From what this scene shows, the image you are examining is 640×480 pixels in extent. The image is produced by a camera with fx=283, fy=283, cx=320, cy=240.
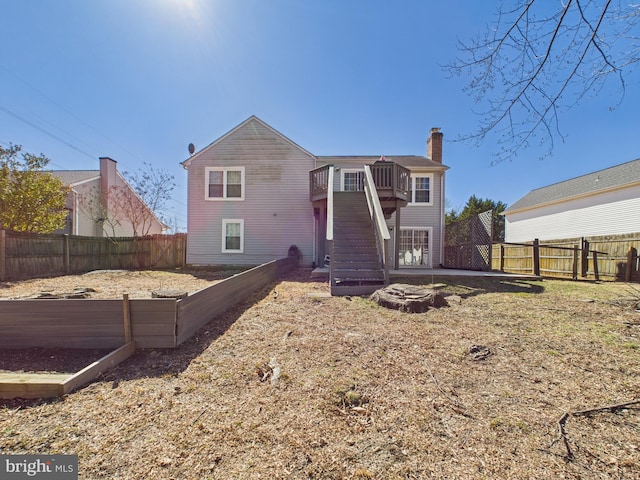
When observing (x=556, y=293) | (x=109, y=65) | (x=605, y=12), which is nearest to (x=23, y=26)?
(x=109, y=65)

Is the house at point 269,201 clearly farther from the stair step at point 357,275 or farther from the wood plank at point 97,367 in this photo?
the wood plank at point 97,367

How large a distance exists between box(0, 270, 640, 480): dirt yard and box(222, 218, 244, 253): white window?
935 centimetres

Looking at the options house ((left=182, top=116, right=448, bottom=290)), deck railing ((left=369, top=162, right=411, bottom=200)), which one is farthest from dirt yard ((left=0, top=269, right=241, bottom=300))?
deck railing ((left=369, top=162, right=411, bottom=200))

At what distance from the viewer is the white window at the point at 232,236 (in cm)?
1300

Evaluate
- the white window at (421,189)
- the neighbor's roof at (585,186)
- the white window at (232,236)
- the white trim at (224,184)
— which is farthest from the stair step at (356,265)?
the neighbor's roof at (585,186)

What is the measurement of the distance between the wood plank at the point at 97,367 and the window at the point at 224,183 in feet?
34.2

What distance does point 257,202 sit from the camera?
12961 millimetres

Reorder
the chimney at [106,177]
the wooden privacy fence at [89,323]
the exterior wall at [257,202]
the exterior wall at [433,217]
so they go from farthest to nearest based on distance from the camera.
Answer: the chimney at [106,177]
the exterior wall at [257,202]
the exterior wall at [433,217]
the wooden privacy fence at [89,323]

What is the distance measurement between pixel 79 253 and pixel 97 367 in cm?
1203

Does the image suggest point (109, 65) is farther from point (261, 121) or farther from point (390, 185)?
point (390, 185)

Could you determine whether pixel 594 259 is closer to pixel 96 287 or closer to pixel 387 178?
pixel 387 178

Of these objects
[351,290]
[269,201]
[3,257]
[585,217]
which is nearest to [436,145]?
[269,201]

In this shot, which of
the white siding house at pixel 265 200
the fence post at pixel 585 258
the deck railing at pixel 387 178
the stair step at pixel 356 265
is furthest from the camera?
the white siding house at pixel 265 200

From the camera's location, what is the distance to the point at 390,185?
390 inches
